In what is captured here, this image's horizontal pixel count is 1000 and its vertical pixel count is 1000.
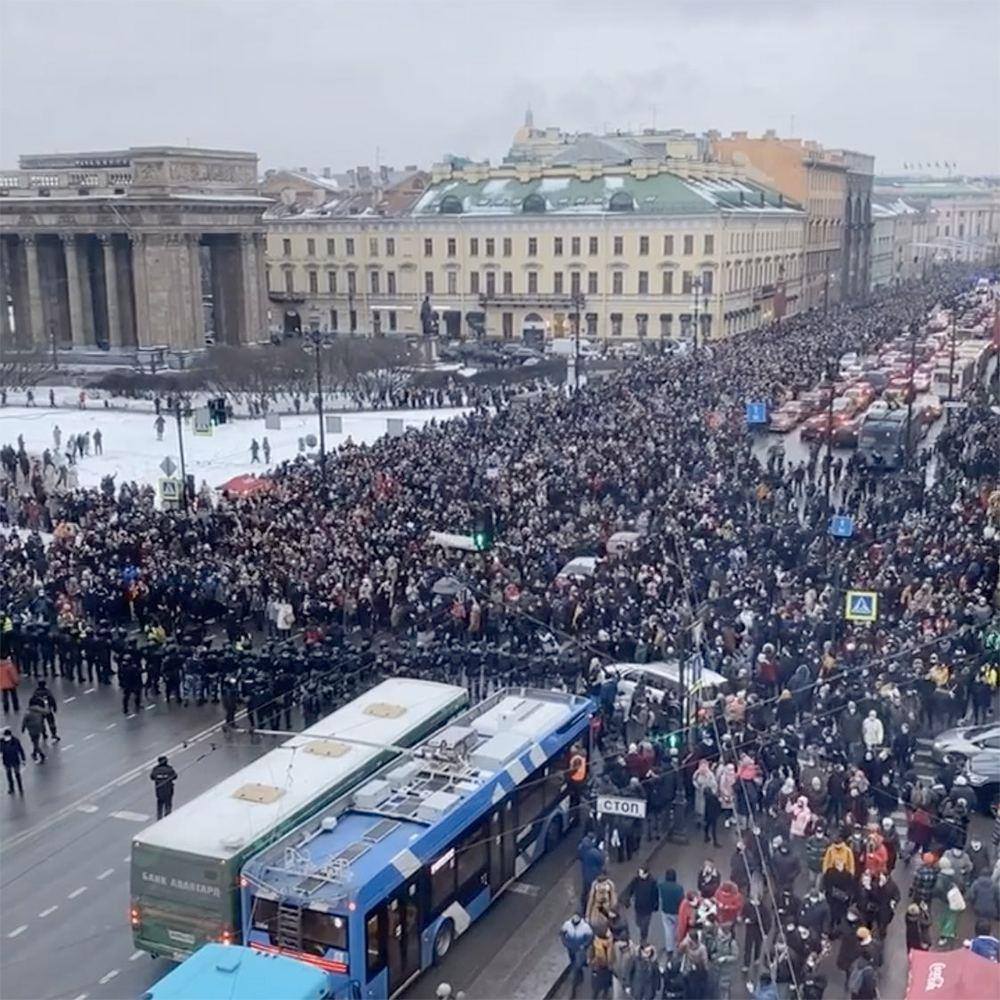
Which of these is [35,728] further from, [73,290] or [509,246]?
[509,246]

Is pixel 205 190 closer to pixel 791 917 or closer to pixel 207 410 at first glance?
pixel 207 410

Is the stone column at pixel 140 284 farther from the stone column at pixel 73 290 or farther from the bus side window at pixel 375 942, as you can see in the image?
the bus side window at pixel 375 942

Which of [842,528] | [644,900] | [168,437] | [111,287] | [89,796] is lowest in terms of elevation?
[168,437]

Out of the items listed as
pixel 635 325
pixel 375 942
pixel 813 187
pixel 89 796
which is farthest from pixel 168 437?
pixel 813 187

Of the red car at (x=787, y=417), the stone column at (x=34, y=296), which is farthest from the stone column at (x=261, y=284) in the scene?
the red car at (x=787, y=417)

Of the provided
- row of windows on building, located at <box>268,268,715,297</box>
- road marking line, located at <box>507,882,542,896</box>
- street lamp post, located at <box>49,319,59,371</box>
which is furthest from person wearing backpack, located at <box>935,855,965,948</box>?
street lamp post, located at <box>49,319,59,371</box>

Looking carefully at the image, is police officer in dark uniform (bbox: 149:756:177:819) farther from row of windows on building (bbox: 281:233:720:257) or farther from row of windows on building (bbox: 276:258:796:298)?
row of windows on building (bbox: 281:233:720:257)

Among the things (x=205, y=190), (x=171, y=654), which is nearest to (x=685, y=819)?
(x=171, y=654)
